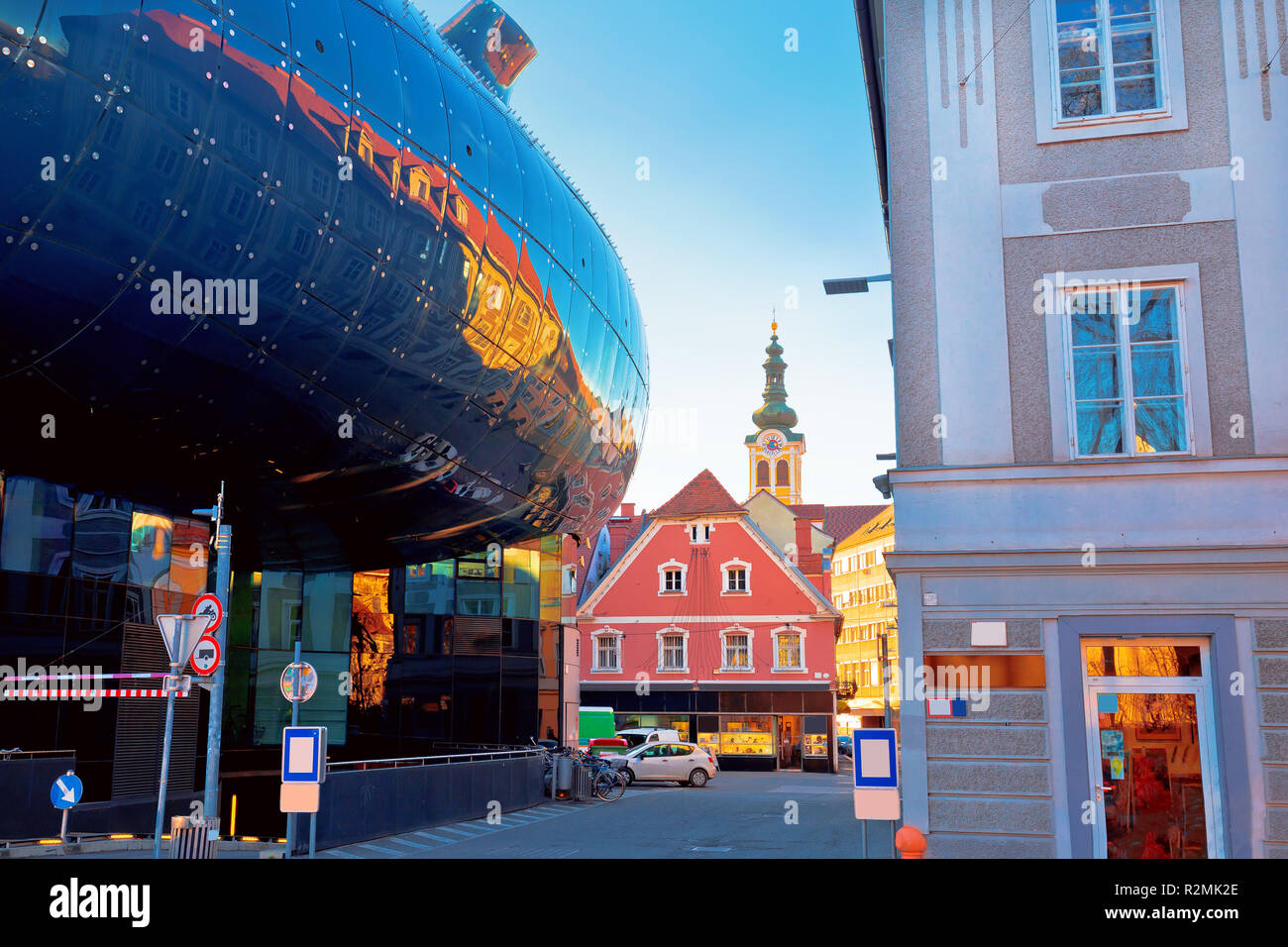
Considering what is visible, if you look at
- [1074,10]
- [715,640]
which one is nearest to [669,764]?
[715,640]

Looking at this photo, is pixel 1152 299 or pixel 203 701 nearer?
pixel 1152 299

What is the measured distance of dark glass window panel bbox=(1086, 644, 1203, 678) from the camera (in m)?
10.2

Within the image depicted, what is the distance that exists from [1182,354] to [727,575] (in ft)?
129

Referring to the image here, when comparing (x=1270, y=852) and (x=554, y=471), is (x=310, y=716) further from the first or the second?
(x=1270, y=852)

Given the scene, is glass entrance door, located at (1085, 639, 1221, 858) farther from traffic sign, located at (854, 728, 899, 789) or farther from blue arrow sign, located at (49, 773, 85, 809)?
blue arrow sign, located at (49, 773, 85, 809)

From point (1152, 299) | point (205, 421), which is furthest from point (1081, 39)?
point (205, 421)

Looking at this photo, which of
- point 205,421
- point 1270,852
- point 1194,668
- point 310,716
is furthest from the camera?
point 310,716

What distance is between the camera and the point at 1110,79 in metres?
11.0

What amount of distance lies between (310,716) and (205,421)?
13122 millimetres

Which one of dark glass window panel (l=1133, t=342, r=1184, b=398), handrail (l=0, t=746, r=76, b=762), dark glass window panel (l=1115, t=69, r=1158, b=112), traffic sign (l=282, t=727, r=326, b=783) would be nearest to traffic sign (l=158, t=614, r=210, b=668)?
traffic sign (l=282, t=727, r=326, b=783)

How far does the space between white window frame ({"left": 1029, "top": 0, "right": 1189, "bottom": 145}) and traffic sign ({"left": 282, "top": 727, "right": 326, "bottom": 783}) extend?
9119 mm

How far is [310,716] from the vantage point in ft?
79.5

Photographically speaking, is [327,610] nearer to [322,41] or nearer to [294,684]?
[294,684]
